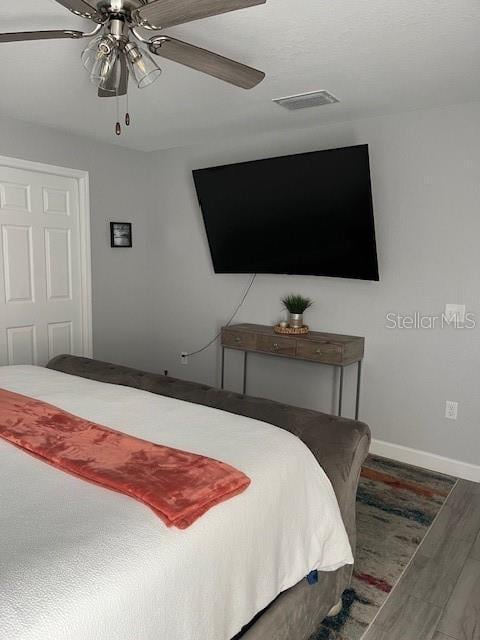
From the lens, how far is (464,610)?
1.99 metres

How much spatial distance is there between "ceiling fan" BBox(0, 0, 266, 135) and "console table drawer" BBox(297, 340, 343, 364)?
1.85m

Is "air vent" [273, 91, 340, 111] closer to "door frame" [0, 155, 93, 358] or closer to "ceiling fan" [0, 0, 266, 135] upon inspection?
"ceiling fan" [0, 0, 266, 135]

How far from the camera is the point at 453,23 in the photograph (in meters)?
2.02

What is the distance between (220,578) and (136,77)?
1716mm

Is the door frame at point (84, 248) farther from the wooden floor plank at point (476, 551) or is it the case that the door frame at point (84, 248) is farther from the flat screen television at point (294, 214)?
the wooden floor plank at point (476, 551)

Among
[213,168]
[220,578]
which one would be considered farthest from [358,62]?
[220,578]

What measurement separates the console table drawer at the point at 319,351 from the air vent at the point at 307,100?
1.55m

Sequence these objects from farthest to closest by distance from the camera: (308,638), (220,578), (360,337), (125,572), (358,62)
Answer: (360,337)
(358,62)
(308,638)
(220,578)
(125,572)

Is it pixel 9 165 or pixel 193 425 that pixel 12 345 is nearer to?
pixel 9 165

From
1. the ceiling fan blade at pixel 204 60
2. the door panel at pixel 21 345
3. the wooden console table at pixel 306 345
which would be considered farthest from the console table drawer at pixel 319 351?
the door panel at pixel 21 345

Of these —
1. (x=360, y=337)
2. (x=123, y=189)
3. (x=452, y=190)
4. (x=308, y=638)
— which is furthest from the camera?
(x=123, y=189)

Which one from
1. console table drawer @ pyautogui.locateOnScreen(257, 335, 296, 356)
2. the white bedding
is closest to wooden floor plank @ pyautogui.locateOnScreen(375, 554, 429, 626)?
the white bedding

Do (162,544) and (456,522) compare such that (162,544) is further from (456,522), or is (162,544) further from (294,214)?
(294,214)

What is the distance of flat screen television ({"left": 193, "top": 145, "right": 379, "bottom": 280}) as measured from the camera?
3287 millimetres
